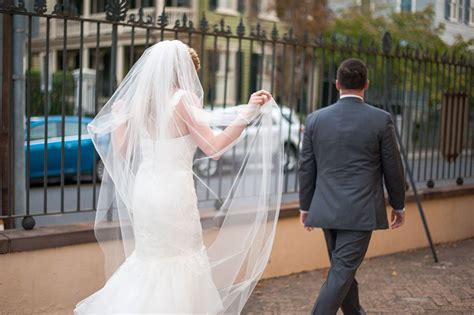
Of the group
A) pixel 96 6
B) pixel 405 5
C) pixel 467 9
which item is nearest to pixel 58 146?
pixel 467 9

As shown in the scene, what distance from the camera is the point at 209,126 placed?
3.81 metres

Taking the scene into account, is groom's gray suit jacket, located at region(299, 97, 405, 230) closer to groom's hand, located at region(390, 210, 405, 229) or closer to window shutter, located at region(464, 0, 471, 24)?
groom's hand, located at region(390, 210, 405, 229)

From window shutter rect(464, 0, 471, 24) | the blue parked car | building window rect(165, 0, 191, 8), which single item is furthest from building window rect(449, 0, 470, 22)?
building window rect(165, 0, 191, 8)

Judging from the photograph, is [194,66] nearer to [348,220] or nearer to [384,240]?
[348,220]

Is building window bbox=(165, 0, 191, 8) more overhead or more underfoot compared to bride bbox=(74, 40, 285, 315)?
more overhead

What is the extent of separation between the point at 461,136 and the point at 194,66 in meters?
5.66

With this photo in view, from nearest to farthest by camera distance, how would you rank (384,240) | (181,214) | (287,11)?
(181,214)
(384,240)
(287,11)

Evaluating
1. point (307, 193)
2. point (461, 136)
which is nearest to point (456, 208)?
point (461, 136)

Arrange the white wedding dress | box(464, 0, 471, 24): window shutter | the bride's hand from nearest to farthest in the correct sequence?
the white wedding dress, the bride's hand, box(464, 0, 471, 24): window shutter

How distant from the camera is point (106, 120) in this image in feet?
13.5

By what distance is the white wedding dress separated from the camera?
3678 mm

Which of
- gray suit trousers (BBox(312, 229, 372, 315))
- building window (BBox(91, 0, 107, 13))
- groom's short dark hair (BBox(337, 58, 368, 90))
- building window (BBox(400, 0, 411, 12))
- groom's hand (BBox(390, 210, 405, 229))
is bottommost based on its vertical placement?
gray suit trousers (BBox(312, 229, 372, 315))

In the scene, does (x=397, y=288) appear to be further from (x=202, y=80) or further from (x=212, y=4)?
(x=212, y=4)

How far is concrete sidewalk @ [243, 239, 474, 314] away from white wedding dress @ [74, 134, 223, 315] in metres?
1.77
